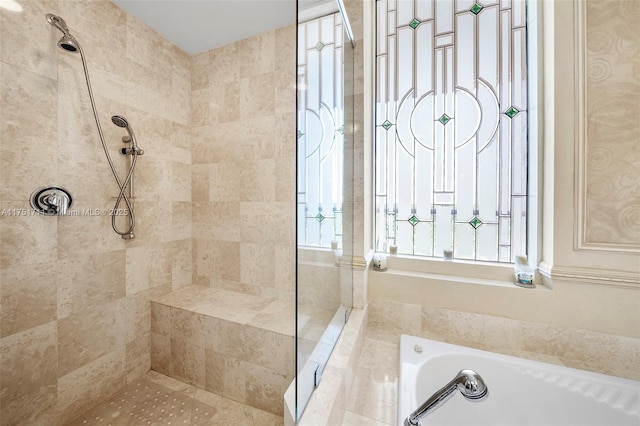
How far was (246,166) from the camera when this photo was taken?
62.4 inches

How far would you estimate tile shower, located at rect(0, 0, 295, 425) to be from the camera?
38.2 inches

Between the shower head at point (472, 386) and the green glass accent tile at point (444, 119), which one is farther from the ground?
the green glass accent tile at point (444, 119)

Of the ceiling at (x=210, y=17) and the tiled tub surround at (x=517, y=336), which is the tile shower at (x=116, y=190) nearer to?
the ceiling at (x=210, y=17)

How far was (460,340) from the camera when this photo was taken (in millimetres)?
1179

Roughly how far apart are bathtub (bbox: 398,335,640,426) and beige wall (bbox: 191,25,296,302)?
0.88 metres

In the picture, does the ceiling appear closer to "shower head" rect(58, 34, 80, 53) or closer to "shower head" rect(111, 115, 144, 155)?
"shower head" rect(58, 34, 80, 53)

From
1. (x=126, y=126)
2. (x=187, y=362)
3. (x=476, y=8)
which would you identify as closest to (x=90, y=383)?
(x=187, y=362)

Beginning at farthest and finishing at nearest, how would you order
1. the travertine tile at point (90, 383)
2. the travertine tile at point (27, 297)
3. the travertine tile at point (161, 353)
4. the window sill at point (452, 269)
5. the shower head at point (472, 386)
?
the travertine tile at point (161, 353)
the window sill at point (452, 269)
the travertine tile at point (90, 383)
the travertine tile at point (27, 297)
the shower head at point (472, 386)

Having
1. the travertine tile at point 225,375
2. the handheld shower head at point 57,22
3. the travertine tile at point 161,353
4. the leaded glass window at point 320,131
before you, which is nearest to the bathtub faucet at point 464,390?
the leaded glass window at point 320,131

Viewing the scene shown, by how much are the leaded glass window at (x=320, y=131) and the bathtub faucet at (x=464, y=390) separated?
1.89ft

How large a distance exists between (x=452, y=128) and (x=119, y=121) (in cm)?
188

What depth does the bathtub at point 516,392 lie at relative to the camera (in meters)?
0.83

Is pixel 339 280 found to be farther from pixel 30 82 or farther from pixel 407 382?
pixel 30 82

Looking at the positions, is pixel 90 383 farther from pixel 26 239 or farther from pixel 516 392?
pixel 516 392
